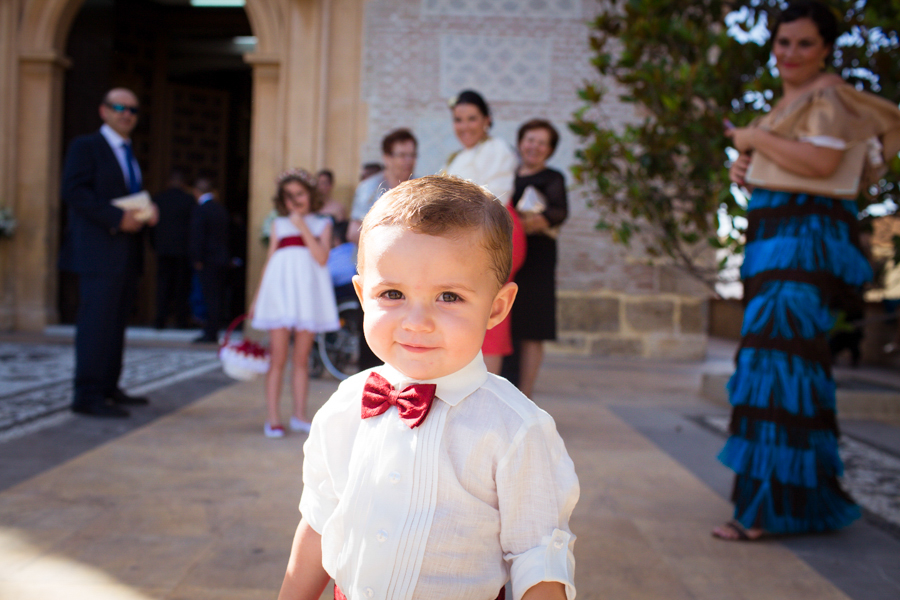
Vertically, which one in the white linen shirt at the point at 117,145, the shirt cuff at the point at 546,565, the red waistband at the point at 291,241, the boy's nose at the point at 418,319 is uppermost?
the white linen shirt at the point at 117,145

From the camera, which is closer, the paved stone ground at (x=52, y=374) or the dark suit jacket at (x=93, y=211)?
the paved stone ground at (x=52, y=374)

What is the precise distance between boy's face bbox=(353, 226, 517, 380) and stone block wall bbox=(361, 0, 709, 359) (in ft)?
22.5

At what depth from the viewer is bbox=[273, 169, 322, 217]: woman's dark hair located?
3836mm

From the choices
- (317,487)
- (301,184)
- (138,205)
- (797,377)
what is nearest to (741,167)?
(797,377)

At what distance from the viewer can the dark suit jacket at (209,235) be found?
7785 millimetres

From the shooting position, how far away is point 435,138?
7824 mm

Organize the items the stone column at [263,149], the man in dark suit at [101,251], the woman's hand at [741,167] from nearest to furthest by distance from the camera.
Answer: the woman's hand at [741,167] < the man in dark suit at [101,251] < the stone column at [263,149]

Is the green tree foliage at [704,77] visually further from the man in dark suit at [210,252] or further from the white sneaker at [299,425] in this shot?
the man in dark suit at [210,252]

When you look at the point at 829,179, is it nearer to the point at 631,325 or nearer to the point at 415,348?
the point at 415,348

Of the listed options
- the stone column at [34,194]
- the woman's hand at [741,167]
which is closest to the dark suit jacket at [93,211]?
the woman's hand at [741,167]

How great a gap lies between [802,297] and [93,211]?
3406mm

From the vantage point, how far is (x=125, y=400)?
13.6ft

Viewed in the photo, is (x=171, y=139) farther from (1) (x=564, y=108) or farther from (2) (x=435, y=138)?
(1) (x=564, y=108)

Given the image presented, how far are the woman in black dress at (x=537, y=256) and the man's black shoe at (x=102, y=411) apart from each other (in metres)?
2.07
